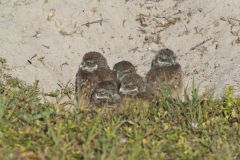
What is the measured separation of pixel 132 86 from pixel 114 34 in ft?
9.11

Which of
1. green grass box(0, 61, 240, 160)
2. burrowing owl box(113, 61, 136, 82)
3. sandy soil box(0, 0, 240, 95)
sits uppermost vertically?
sandy soil box(0, 0, 240, 95)

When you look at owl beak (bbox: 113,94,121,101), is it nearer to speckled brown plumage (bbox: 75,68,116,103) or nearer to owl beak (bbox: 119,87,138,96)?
owl beak (bbox: 119,87,138,96)

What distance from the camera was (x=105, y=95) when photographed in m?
8.28

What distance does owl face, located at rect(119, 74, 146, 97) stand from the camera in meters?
8.55

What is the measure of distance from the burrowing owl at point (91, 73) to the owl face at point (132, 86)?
0.66 metres

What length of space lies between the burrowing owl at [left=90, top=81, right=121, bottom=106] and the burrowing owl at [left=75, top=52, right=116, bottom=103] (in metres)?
0.74

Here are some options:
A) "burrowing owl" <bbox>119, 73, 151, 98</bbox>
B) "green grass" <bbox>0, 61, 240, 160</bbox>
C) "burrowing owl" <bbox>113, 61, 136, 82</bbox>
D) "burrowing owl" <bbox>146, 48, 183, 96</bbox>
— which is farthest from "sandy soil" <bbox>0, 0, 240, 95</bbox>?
"green grass" <bbox>0, 61, 240, 160</bbox>

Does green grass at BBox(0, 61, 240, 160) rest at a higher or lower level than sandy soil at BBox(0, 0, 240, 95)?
lower

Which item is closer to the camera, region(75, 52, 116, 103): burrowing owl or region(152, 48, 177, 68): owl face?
→ region(75, 52, 116, 103): burrowing owl

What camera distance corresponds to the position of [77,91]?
30.8ft

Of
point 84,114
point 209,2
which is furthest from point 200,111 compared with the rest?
point 209,2

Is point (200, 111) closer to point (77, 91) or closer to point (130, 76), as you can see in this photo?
point (130, 76)

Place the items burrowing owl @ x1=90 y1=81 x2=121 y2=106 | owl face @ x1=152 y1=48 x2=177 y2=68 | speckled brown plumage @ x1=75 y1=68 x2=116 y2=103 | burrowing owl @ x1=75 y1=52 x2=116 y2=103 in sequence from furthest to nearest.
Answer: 1. owl face @ x1=152 y1=48 x2=177 y2=68
2. burrowing owl @ x1=75 y1=52 x2=116 y2=103
3. speckled brown plumage @ x1=75 y1=68 x2=116 y2=103
4. burrowing owl @ x1=90 y1=81 x2=121 y2=106

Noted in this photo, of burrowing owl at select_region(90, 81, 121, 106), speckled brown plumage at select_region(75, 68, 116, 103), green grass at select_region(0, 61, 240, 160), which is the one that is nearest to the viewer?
green grass at select_region(0, 61, 240, 160)
